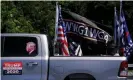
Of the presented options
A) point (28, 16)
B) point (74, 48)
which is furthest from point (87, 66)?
point (28, 16)

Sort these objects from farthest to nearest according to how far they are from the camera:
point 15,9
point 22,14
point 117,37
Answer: point 22,14, point 15,9, point 117,37

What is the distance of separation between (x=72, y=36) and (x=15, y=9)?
5039mm

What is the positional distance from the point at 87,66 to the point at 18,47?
4.68ft

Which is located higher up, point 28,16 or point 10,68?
point 28,16

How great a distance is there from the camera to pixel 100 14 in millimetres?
30859

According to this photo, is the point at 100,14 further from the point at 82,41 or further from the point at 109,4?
the point at 82,41

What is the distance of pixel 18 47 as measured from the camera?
7.19m

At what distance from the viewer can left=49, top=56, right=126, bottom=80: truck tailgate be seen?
23.3 feet

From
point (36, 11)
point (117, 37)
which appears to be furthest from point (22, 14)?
point (117, 37)

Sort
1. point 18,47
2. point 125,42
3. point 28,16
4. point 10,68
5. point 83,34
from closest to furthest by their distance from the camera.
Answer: point 10,68 → point 18,47 → point 83,34 → point 125,42 → point 28,16

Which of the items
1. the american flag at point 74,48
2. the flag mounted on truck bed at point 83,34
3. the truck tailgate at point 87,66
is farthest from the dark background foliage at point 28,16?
the truck tailgate at point 87,66

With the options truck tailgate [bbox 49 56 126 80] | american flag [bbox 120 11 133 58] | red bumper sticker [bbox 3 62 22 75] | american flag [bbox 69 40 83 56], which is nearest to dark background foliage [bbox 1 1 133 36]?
american flag [bbox 120 11 133 58]

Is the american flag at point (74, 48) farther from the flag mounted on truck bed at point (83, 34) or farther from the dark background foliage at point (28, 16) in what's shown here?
the dark background foliage at point (28, 16)

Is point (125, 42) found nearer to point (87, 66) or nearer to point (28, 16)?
point (28, 16)
